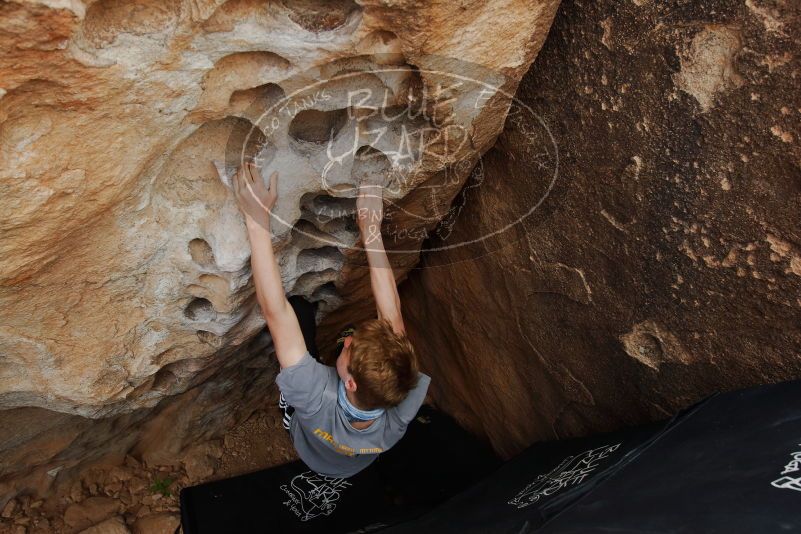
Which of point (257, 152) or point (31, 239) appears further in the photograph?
point (257, 152)

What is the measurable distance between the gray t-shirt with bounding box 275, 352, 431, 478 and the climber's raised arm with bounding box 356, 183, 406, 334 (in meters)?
0.17

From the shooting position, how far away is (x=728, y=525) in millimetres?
904

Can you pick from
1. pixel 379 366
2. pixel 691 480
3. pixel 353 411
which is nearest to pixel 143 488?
pixel 353 411

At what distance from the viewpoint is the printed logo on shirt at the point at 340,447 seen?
54.3 inches

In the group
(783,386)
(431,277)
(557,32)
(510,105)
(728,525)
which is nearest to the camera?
(728,525)

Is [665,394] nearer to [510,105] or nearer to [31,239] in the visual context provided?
[510,105]

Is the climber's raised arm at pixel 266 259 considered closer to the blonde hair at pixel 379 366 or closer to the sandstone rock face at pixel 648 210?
the blonde hair at pixel 379 366

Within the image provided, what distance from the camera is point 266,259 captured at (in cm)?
132

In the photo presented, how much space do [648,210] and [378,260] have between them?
23.0 inches

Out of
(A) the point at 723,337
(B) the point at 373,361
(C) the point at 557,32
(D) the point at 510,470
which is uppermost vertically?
(C) the point at 557,32

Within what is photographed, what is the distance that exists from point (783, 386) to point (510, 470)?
0.75m

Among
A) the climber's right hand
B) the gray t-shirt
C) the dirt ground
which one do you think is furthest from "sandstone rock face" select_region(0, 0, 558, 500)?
the dirt ground

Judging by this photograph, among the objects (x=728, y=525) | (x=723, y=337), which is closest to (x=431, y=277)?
(x=723, y=337)

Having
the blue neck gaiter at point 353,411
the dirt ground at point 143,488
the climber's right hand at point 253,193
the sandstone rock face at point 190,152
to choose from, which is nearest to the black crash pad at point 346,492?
the dirt ground at point 143,488
